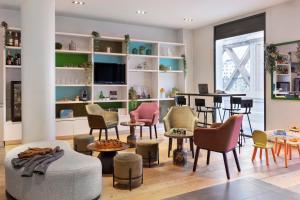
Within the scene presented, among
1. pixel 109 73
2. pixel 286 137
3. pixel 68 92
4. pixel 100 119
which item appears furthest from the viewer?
pixel 109 73

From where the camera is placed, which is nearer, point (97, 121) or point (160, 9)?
point (97, 121)

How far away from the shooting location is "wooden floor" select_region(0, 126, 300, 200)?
3.44 m

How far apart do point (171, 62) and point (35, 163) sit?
647 centimetres

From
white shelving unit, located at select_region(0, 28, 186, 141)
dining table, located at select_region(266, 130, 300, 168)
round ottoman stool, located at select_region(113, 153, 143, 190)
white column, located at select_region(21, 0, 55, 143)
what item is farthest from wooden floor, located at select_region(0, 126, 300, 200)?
white shelving unit, located at select_region(0, 28, 186, 141)

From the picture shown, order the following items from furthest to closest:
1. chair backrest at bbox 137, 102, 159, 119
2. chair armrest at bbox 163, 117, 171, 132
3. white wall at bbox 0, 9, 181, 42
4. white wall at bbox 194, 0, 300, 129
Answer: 1. chair backrest at bbox 137, 102, 159, 119
2. white wall at bbox 0, 9, 181, 42
3. white wall at bbox 194, 0, 300, 129
4. chair armrest at bbox 163, 117, 171, 132

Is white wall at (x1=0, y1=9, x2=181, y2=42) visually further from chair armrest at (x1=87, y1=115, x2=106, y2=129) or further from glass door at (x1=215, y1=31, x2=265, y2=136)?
chair armrest at (x1=87, y1=115, x2=106, y2=129)

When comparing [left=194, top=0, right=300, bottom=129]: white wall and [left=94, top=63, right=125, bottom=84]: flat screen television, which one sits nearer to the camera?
[left=194, top=0, right=300, bottom=129]: white wall

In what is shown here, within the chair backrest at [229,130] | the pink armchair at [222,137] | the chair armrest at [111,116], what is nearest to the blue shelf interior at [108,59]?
the chair armrest at [111,116]

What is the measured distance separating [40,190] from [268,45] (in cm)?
565

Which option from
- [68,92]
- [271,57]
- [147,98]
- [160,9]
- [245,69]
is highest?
[160,9]

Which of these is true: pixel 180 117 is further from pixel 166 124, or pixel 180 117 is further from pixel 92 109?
pixel 92 109

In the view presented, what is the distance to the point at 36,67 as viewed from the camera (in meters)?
4.07

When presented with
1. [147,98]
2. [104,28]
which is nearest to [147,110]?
[147,98]

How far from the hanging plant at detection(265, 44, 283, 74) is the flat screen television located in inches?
144
